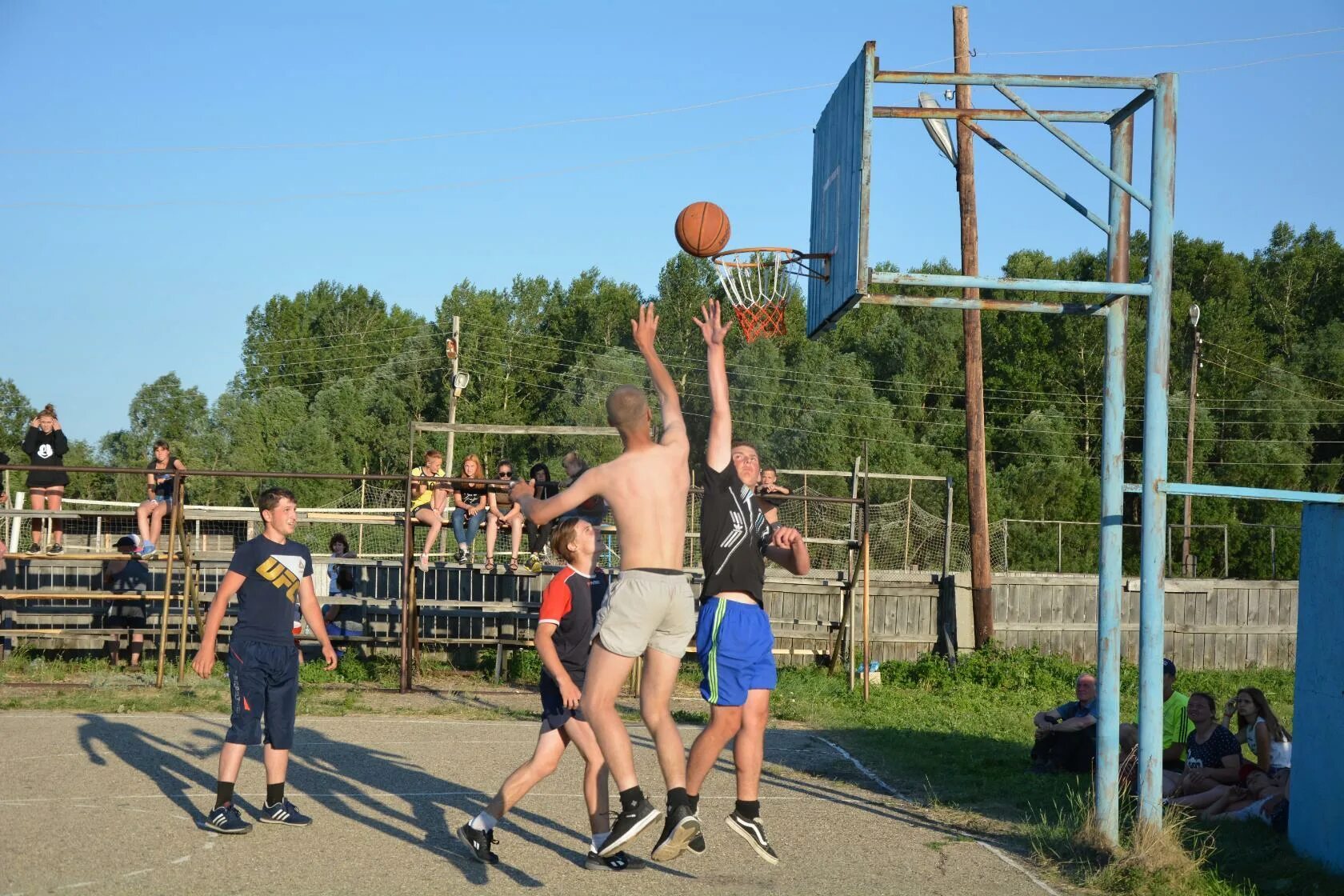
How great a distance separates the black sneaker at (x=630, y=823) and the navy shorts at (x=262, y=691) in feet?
7.58

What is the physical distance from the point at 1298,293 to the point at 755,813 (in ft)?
196

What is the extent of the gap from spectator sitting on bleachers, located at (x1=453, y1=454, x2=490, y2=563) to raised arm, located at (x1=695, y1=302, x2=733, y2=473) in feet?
30.3

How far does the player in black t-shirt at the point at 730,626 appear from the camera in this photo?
6215 millimetres

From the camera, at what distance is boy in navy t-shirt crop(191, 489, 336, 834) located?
7.20 meters

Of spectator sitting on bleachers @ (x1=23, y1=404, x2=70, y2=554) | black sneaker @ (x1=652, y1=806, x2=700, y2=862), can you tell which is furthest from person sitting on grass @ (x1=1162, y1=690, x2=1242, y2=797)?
spectator sitting on bleachers @ (x1=23, y1=404, x2=70, y2=554)

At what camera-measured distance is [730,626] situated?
6352 mm

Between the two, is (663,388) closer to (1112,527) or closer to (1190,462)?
(1112,527)

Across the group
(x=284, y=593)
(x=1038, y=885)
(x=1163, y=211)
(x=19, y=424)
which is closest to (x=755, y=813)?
(x=1038, y=885)

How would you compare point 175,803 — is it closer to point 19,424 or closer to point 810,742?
point 810,742

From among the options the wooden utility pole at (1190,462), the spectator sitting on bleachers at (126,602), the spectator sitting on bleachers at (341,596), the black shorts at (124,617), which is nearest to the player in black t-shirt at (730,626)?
the spectator sitting on bleachers at (341,596)

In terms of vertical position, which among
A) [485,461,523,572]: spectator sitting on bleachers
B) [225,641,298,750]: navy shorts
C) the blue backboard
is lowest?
[225,641,298,750]: navy shorts

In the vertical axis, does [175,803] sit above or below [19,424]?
below

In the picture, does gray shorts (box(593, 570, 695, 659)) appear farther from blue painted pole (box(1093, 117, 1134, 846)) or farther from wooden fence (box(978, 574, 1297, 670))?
wooden fence (box(978, 574, 1297, 670))

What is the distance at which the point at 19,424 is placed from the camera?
63.2 m
